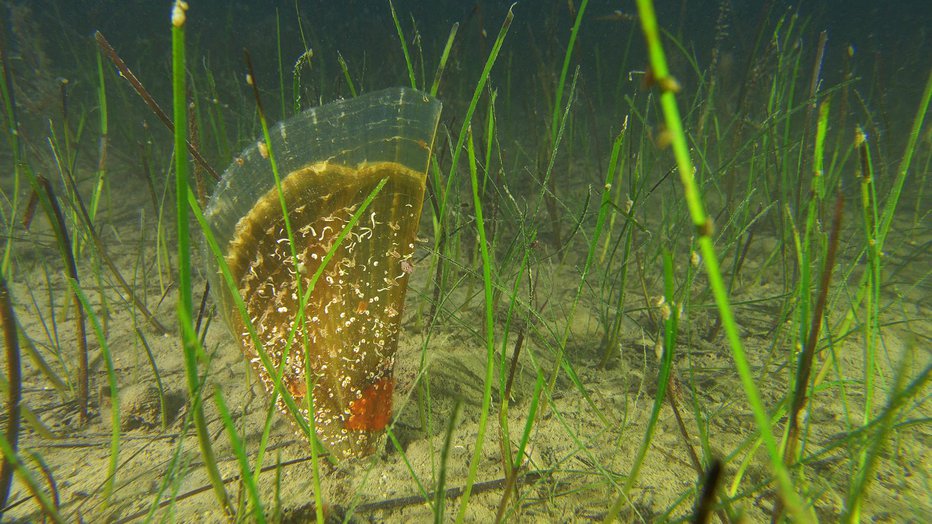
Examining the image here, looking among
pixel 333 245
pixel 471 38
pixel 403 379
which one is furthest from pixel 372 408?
pixel 471 38

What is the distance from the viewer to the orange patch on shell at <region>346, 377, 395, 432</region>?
1.36m

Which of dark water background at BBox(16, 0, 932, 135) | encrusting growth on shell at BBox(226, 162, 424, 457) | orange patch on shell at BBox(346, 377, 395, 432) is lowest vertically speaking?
orange patch on shell at BBox(346, 377, 395, 432)

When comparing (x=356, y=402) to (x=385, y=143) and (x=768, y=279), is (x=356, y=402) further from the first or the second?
(x=768, y=279)

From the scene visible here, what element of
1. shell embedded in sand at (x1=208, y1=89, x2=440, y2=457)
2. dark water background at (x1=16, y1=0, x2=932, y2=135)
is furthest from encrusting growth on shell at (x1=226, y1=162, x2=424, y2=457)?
dark water background at (x1=16, y1=0, x2=932, y2=135)

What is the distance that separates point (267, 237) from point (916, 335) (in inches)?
103

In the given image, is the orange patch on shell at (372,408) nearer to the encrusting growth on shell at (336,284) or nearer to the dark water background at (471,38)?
the encrusting growth on shell at (336,284)

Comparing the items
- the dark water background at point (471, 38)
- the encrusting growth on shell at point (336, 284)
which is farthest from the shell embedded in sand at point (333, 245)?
the dark water background at point (471, 38)

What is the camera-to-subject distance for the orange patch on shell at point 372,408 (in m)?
1.36

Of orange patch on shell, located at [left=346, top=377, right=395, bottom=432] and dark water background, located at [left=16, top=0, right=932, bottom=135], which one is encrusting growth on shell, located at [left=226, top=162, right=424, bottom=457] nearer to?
orange patch on shell, located at [left=346, top=377, right=395, bottom=432]

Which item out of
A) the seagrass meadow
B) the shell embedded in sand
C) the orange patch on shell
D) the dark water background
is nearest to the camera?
the seagrass meadow

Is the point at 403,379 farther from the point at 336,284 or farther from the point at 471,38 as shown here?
the point at 471,38

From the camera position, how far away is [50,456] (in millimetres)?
1447

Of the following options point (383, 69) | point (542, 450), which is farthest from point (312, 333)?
point (383, 69)

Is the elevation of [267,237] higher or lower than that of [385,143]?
lower
